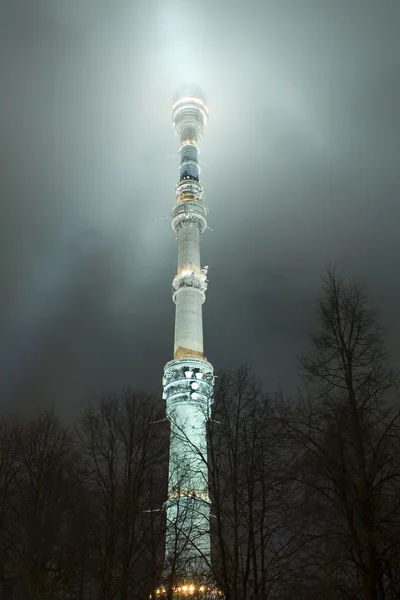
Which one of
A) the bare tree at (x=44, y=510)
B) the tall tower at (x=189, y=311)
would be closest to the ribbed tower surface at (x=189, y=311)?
the tall tower at (x=189, y=311)

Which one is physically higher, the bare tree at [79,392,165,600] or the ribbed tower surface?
the ribbed tower surface

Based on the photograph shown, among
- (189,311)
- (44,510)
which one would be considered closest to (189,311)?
(189,311)

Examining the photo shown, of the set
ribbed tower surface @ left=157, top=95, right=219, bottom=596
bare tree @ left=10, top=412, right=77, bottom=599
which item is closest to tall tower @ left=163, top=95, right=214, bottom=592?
ribbed tower surface @ left=157, top=95, right=219, bottom=596

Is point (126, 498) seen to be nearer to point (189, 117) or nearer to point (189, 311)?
point (189, 311)

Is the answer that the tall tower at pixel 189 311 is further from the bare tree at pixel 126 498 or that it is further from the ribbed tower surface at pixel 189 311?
the bare tree at pixel 126 498

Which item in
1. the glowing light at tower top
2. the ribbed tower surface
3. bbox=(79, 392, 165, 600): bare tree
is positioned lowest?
bbox=(79, 392, 165, 600): bare tree

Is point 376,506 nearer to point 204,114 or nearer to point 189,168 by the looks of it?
point 189,168

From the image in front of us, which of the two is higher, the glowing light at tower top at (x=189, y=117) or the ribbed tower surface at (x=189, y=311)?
the glowing light at tower top at (x=189, y=117)

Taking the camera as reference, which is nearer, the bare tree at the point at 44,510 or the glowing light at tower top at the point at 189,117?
the bare tree at the point at 44,510

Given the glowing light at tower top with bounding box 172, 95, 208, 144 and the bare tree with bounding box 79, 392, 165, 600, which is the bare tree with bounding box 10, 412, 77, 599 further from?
the glowing light at tower top with bounding box 172, 95, 208, 144

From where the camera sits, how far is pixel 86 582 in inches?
1419

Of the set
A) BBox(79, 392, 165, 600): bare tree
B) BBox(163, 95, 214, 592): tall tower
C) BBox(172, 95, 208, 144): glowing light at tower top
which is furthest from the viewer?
BBox(172, 95, 208, 144): glowing light at tower top

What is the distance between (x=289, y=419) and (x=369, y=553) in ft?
14.7

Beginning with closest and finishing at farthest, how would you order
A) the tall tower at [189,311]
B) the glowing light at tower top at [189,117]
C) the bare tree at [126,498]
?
the bare tree at [126,498] → the tall tower at [189,311] → the glowing light at tower top at [189,117]
